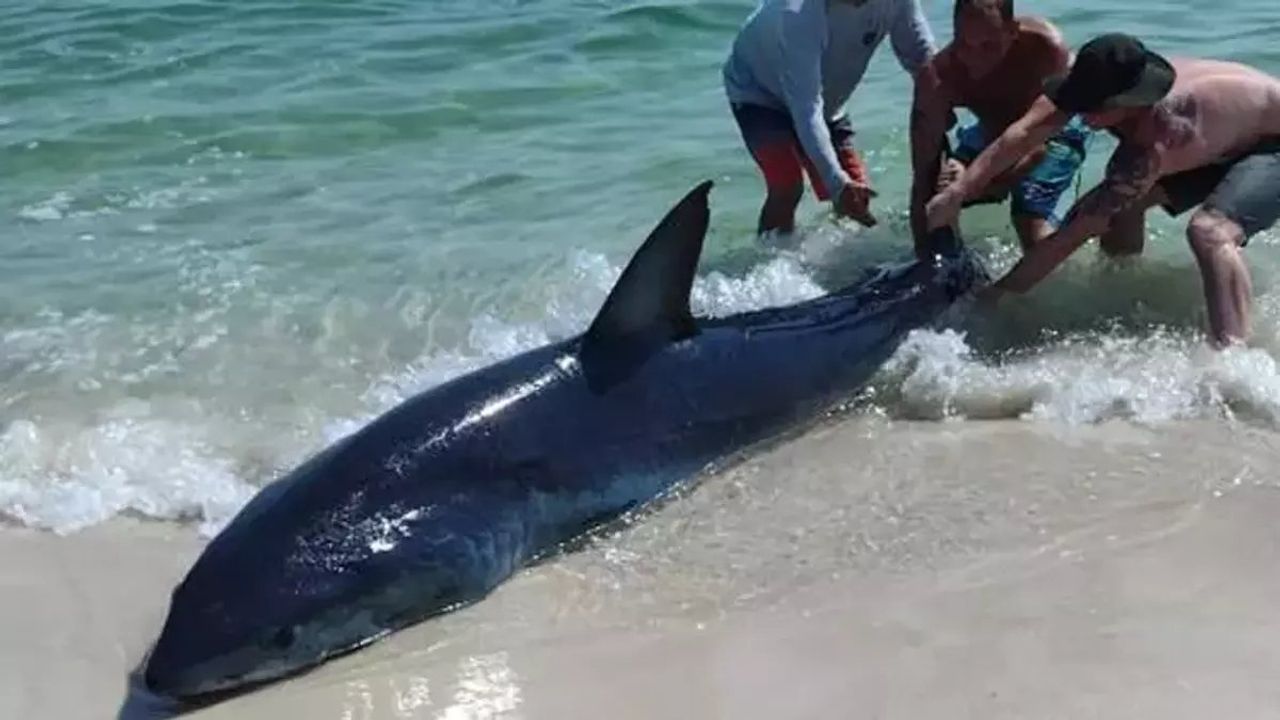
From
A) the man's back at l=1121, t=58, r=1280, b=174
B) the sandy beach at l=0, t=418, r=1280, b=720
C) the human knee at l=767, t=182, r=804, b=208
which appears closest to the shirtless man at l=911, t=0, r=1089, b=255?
the man's back at l=1121, t=58, r=1280, b=174

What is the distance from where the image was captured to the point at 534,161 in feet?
30.1

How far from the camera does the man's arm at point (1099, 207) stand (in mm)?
5570

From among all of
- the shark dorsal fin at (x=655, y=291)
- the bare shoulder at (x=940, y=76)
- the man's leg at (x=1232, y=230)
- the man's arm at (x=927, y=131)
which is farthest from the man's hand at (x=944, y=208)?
the shark dorsal fin at (x=655, y=291)

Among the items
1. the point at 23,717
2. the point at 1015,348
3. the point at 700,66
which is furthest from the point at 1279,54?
the point at 23,717

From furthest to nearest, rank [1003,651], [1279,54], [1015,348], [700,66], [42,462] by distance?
1. [700,66]
2. [1279,54]
3. [1015,348]
4. [42,462]
5. [1003,651]

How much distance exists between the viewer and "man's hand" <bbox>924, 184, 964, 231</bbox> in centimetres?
582

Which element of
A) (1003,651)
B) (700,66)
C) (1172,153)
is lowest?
(700,66)

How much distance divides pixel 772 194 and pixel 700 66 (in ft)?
14.9

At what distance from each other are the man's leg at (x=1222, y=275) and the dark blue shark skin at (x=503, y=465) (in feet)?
3.38

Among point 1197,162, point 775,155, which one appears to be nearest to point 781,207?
point 775,155

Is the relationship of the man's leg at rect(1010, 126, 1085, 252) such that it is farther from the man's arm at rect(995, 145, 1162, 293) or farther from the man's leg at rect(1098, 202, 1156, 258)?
the man's arm at rect(995, 145, 1162, 293)

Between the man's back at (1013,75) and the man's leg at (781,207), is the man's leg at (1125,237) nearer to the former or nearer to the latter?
the man's back at (1013,75)

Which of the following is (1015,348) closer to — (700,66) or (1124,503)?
(1124,503)

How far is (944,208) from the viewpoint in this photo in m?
5.85
